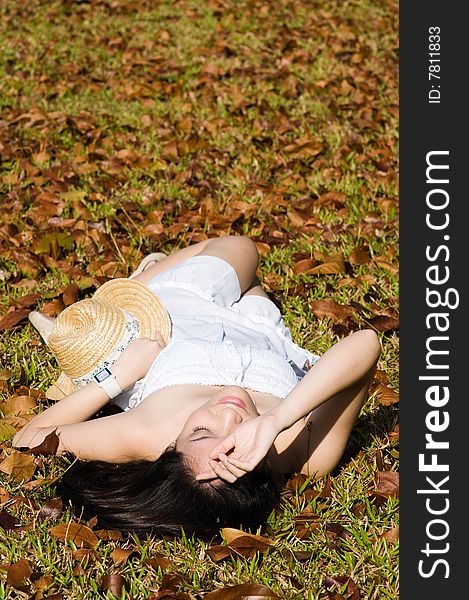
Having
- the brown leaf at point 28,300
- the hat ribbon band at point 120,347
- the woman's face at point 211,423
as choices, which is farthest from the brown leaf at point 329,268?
the woman's face at point 211,423

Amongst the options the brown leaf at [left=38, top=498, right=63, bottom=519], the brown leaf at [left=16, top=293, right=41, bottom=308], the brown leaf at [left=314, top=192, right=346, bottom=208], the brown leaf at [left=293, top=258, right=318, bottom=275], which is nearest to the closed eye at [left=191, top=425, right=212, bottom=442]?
the brown leaf at [left=38, top=498, right=63, bottom=519]

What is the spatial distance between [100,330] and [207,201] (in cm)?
189

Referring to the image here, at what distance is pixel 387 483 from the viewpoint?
2.99 meters

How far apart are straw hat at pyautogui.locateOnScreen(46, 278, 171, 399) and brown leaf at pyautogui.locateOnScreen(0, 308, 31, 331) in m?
0.53

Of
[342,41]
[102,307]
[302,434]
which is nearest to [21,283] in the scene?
[102,307]

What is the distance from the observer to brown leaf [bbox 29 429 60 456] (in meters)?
3.00

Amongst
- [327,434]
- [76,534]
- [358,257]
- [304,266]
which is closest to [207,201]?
[304,266]

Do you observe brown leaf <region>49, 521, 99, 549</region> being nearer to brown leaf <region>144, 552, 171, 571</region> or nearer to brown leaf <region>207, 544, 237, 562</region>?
brown leaf <region>144, 552, 171, 571</region>

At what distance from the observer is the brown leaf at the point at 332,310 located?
4.00m

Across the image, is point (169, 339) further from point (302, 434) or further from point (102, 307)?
point (302, 434)

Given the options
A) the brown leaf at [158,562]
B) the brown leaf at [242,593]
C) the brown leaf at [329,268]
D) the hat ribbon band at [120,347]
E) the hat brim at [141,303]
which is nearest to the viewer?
the brown leaf at [242,593]

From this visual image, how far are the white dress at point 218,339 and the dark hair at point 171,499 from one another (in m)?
0.42

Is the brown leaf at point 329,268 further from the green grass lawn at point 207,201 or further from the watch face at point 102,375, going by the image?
the watch face at point 102,375

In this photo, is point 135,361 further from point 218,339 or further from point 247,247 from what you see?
point 247,247
